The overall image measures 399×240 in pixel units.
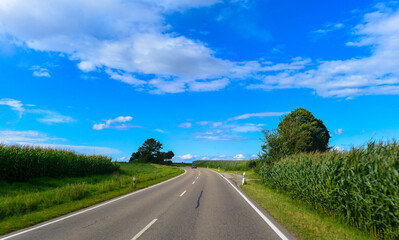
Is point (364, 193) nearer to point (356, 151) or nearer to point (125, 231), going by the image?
point (356, 151)

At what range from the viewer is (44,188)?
1919 centimetres

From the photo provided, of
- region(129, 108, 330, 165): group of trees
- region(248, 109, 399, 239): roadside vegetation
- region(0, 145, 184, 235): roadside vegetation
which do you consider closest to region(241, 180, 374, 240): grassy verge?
region(248, 109, 399, 239): roadside vegetation

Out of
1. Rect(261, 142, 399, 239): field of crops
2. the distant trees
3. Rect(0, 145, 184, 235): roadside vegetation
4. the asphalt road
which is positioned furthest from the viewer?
the distant trees

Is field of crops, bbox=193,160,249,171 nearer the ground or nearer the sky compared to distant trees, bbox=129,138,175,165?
nearer the ground

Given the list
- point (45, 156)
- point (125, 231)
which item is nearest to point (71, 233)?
point (125, 231)

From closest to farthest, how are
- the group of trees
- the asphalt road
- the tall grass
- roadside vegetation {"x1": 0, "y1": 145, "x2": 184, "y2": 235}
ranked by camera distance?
the asphalt road, roadside vegetation {"x1": 0, "y1": 145, "x2": 184, "y2": 235}, the tall grass, the group of trees

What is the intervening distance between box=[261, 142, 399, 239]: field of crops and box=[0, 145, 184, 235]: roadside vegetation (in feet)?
34.7

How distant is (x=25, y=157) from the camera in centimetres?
2041

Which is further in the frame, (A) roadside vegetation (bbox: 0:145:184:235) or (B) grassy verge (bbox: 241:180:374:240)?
(A) roadside vegetation (bbox: 0:145:184:235)

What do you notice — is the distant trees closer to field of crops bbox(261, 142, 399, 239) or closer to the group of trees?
the group of trees

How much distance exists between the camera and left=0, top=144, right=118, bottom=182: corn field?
1895 centimetres

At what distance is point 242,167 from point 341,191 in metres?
51.2

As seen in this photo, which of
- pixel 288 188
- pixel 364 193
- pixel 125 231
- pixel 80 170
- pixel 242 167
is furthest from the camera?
pixel 242 167

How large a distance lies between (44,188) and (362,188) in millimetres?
21599
